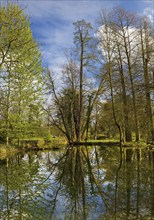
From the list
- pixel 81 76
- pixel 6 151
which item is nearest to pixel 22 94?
pixel 6 151

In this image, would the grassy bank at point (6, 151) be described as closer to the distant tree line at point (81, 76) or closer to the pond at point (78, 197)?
the distant tree line at point (81, 76)

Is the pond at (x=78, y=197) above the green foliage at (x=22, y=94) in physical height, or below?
below

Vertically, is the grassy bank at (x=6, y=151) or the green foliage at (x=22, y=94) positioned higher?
the green foliage at (x=22, y=94)

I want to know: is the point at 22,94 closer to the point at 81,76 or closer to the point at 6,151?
the point at 6,151

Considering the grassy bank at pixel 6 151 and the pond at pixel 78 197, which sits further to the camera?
the grassy bank at pixel 6 151

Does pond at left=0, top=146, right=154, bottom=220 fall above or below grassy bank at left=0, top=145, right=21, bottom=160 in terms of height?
below

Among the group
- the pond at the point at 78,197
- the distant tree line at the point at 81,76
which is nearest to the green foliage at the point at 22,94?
the distant tree line at the point at 81,76

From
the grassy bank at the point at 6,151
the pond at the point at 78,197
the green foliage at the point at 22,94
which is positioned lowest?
the pond at the point at 78,197

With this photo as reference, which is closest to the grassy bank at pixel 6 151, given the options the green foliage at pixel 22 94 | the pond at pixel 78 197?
the green foliage at pixel 22 94

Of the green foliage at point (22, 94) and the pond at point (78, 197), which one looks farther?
the green foliage at point (22, 94)

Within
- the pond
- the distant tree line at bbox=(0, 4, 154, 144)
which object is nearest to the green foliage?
the distant tree line at bbox=(0, 4, 154, 144)

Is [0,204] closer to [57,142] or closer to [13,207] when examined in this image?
[13,207]

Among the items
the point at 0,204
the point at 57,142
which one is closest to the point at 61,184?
the point at 0,204

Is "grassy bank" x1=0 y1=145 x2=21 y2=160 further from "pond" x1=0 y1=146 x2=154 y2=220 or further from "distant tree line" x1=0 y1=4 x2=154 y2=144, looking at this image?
"pond" x1=0 y1=146 x2=154 y2=220
